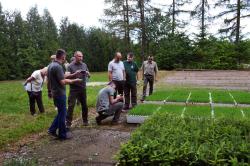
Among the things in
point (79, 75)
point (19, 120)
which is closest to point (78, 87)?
point (79, 75)

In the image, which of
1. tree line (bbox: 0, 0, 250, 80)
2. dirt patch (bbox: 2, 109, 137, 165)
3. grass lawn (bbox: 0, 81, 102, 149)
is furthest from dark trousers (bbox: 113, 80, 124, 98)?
tree line (bbox: 0, 0, 250, 80)

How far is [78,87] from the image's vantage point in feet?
29.2

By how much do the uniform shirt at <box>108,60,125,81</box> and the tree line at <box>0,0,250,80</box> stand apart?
2238cm

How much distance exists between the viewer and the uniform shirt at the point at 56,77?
7.55m

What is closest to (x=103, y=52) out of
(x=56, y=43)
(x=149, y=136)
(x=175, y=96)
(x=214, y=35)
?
(x=56, y=43)

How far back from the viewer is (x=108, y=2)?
35094 millimetres

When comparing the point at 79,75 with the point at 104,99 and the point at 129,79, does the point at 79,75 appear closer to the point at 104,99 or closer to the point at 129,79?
the point at 104,99

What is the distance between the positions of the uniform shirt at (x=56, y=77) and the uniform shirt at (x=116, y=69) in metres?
3.26

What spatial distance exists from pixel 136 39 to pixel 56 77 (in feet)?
95.5

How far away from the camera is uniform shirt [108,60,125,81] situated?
35.5 ft

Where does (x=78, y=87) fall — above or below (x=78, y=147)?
above

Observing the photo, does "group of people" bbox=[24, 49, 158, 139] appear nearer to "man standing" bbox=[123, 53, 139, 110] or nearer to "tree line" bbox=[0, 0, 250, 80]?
"man standing" bbox=[123, 53, 139, 110]

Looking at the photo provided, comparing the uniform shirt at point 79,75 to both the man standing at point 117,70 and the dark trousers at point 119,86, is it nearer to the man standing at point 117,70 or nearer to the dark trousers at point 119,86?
the man standing at point 117,70

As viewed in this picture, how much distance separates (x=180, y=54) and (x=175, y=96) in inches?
849
